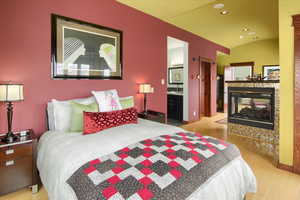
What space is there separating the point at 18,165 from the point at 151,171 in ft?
5.36

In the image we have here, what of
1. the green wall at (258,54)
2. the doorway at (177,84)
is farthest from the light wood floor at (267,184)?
the green wall at (258,54)

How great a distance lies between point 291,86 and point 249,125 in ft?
5.65

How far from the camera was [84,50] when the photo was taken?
2678 mm

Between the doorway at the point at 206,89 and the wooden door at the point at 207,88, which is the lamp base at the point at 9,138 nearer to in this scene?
the doorway at the point at 206,89

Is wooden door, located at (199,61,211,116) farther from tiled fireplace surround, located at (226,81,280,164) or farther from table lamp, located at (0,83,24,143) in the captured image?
table lamp, located at (0,83,24,143)

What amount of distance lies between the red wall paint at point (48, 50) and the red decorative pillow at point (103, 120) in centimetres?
82

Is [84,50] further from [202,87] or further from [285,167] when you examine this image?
[202,87]

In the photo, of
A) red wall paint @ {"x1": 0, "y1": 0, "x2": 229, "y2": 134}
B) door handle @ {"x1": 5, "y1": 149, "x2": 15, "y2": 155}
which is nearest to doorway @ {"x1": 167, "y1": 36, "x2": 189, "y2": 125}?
red wall paint @ {"x1": 0, "y1": 0, "x2": 229, "y2": 134}

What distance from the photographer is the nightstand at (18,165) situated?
1743 millimetres

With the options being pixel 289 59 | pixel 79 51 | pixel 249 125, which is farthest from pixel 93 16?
pixel 249 125

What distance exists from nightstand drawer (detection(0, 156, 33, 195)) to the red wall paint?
21.1 inches

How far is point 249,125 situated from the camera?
3.85m

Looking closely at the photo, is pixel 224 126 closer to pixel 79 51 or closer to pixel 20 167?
pixel 79 51

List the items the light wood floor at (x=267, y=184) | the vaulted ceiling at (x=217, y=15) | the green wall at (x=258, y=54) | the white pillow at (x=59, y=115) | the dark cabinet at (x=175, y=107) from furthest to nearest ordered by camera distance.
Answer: the green wall at (x=258, y=54), the dark cabinet at (x=175, y=107), the vaulted ceiling at (x=217, y=15), the white pillow at (x=59, y=115), the light wood floor at (x=267, y=184)
